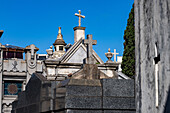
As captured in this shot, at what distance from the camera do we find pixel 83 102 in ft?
35.2

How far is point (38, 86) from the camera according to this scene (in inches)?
505

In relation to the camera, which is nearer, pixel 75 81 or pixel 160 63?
pixel 160 63

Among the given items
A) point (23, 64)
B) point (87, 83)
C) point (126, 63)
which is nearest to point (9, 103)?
point (23, 64)

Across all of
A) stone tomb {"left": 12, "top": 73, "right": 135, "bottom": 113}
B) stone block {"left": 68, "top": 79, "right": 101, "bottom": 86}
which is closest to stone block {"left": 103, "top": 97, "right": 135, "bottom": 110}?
stone tomb {"left": 12, "top": 73, "right": 135, "bottom": 113}

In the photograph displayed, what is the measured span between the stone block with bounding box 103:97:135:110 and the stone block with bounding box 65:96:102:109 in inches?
5.9

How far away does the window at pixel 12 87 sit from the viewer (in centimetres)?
3231

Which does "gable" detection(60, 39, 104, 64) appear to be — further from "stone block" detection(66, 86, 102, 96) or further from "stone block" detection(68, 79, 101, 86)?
"stone block" detection(66, 86, 102, 96)

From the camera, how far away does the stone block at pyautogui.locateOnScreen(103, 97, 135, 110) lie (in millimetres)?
10867

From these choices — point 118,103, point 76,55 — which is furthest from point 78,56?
point 118,103

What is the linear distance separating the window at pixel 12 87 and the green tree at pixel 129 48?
26.3 feet

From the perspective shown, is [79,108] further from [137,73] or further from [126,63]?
[126,63]

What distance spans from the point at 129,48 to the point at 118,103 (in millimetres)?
19504

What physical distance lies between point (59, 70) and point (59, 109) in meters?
15.8

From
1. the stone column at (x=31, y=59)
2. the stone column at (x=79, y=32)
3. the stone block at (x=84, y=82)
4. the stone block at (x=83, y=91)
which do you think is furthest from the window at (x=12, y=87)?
the stone block at (x=83, y=91)
